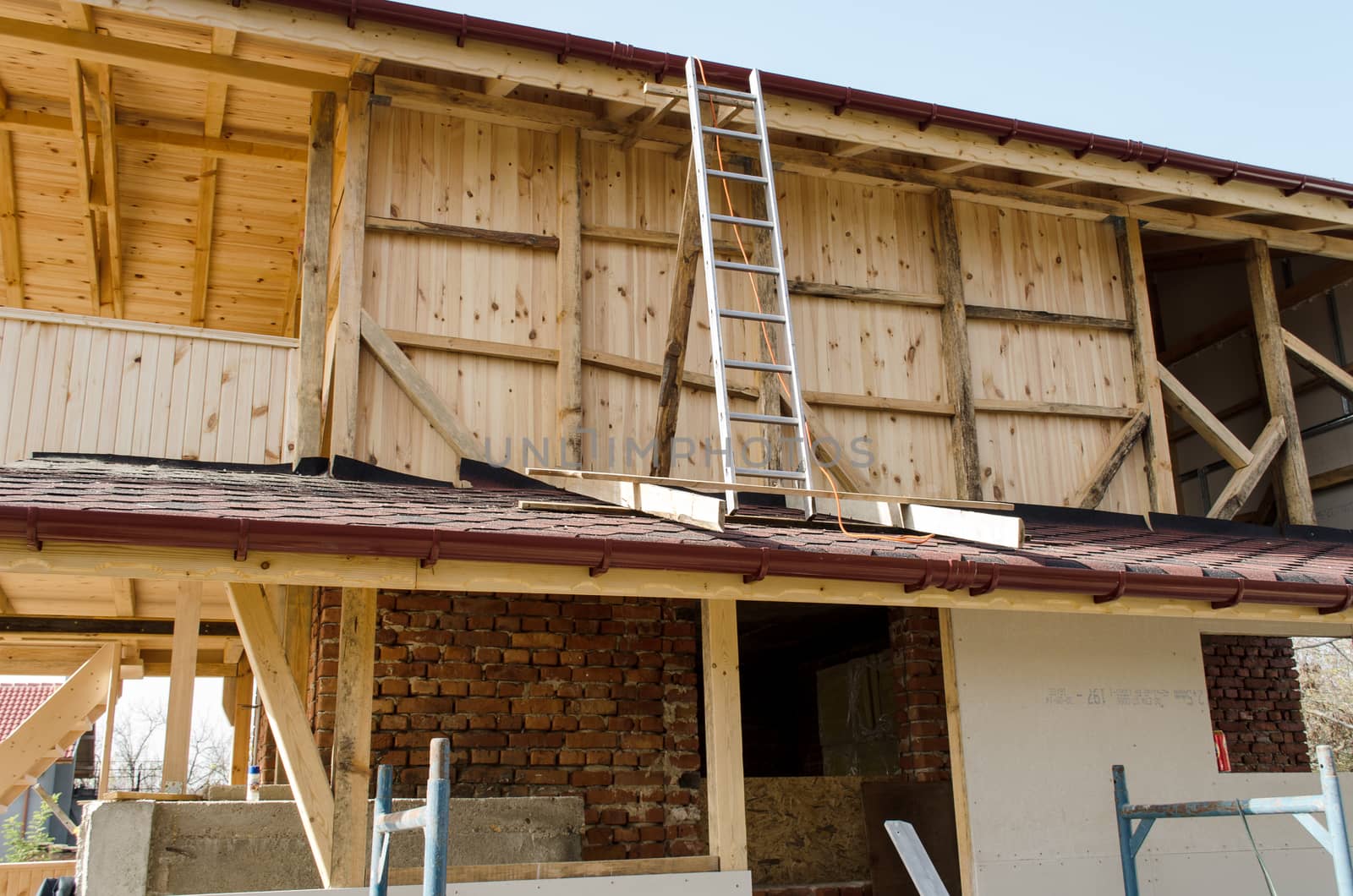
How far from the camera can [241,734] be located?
13.1 metres

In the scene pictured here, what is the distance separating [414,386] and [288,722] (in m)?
2.61

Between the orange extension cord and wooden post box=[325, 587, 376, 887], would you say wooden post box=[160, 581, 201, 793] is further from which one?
the orange extension cord

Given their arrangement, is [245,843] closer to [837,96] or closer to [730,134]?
[730,134]

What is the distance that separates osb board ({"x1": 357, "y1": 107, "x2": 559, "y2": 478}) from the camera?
747 cm

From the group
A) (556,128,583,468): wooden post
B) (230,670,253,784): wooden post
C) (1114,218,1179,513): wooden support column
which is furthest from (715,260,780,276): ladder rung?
(230,670,253,784): wooden post

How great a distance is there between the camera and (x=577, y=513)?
6.11 meters

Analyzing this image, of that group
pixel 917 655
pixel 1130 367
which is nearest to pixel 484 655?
pixel 917 655

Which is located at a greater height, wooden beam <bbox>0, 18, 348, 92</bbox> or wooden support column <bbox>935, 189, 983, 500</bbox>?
wooden beam <bbox>0, 18, 348, 92</bbox>

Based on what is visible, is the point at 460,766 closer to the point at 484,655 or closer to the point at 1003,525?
the point at 484,655

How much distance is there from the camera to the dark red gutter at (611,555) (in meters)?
4.49

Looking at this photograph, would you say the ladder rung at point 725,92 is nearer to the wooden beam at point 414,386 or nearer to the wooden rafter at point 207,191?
the wooden beam at point 414,386

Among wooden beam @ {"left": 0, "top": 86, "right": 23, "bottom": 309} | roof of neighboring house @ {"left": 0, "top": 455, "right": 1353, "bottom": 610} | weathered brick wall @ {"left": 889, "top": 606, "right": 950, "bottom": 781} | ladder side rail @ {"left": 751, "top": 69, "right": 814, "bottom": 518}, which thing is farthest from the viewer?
wooden beam @ {"left": 0, "top": 86, "right": 23, "bottom": 309}

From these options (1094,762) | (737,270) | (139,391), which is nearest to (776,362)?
(737,270)

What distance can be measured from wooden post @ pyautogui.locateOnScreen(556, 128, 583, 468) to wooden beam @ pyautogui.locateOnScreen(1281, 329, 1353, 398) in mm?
5943
